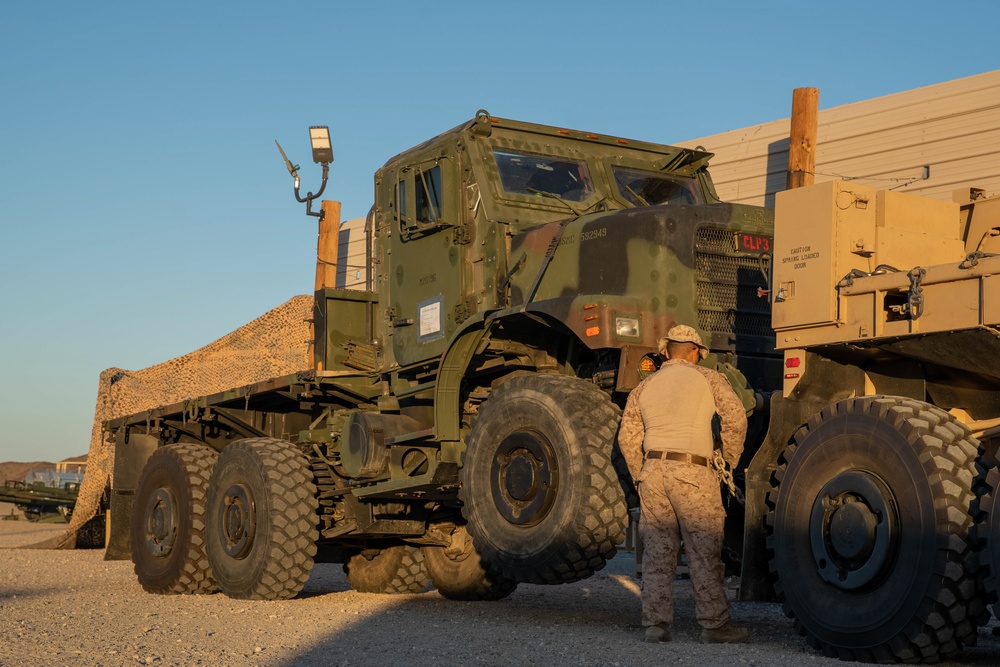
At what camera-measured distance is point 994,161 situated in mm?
12484

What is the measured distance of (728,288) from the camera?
867 cm

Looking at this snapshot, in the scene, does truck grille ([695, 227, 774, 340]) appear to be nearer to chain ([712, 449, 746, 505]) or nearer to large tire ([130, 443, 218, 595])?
chain ([712, 449, 746, 505])

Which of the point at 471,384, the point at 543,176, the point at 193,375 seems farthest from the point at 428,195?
the point at 193,375

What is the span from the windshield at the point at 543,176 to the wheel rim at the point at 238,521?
146 inches

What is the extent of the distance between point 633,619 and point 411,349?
112 inches

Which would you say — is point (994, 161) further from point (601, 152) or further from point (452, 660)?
point (452, 660)

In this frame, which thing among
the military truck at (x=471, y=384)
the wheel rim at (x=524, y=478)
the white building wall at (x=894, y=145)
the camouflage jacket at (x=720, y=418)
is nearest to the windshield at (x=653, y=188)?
the military truck at (x=471, y=384)

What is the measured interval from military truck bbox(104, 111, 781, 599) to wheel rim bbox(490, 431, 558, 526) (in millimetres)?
13

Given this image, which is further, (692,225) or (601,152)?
(601,152)

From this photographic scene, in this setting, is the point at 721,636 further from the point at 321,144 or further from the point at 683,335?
the point at 321,144

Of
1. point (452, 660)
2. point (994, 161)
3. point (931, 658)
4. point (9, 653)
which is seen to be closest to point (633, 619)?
point (452, 660)

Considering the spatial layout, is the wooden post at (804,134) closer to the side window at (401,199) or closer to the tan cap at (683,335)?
the side window at (401,199)

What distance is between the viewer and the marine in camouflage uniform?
7.51 meters


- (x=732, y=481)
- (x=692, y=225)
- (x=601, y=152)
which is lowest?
(x=732, y=481)
